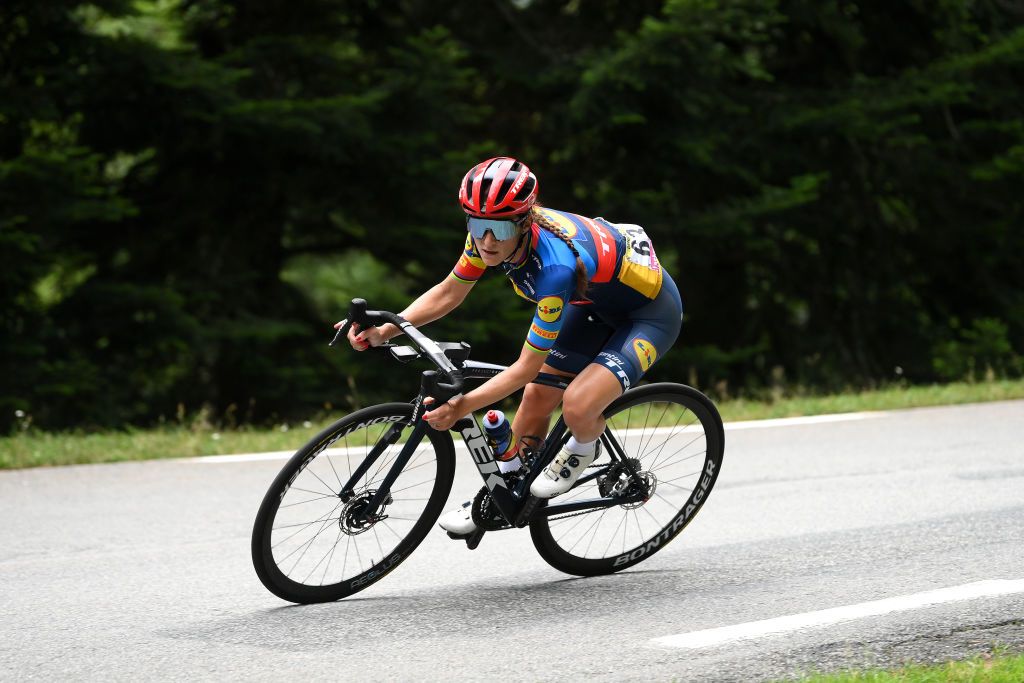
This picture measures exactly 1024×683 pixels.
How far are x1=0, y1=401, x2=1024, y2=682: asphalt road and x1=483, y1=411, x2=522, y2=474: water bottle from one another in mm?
571

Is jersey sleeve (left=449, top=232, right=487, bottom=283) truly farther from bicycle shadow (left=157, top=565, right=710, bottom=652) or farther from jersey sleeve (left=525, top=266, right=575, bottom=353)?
bicycle shadow (left=157, top=565, right=710, bottom=652)

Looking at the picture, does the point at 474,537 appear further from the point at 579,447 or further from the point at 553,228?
the point at 553,228

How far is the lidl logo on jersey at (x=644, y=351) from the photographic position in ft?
17.6

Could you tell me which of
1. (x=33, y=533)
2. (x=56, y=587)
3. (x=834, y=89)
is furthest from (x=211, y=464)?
(x=834, y=89)

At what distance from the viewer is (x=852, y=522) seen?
21.5 ft

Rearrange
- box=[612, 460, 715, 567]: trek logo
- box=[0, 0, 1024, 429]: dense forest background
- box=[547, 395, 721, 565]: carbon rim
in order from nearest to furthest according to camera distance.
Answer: box=[547, 395, 721, 565]: carbon rim
box=[612, 460, 715, 567]: trek logo
box=[0, 0, 1024, 429]: dense forest background

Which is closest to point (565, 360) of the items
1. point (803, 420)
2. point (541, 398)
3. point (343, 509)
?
point (541, 398)

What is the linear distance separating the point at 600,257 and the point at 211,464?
444 centimetres

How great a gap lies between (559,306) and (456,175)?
10.4m

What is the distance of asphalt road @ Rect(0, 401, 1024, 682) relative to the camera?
4512 millimetres

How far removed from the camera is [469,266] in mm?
5406

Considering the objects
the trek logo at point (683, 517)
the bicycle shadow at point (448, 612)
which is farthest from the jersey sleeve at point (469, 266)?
the trek logo at point (683, 517)

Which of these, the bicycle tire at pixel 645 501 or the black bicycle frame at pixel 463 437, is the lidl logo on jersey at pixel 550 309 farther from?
the bicycle tire at pixel 645 501

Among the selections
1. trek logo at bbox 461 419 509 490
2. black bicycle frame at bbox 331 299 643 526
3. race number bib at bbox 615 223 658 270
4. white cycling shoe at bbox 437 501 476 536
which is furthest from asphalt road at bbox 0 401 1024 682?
race number bib at bbox 615 223 658 270
